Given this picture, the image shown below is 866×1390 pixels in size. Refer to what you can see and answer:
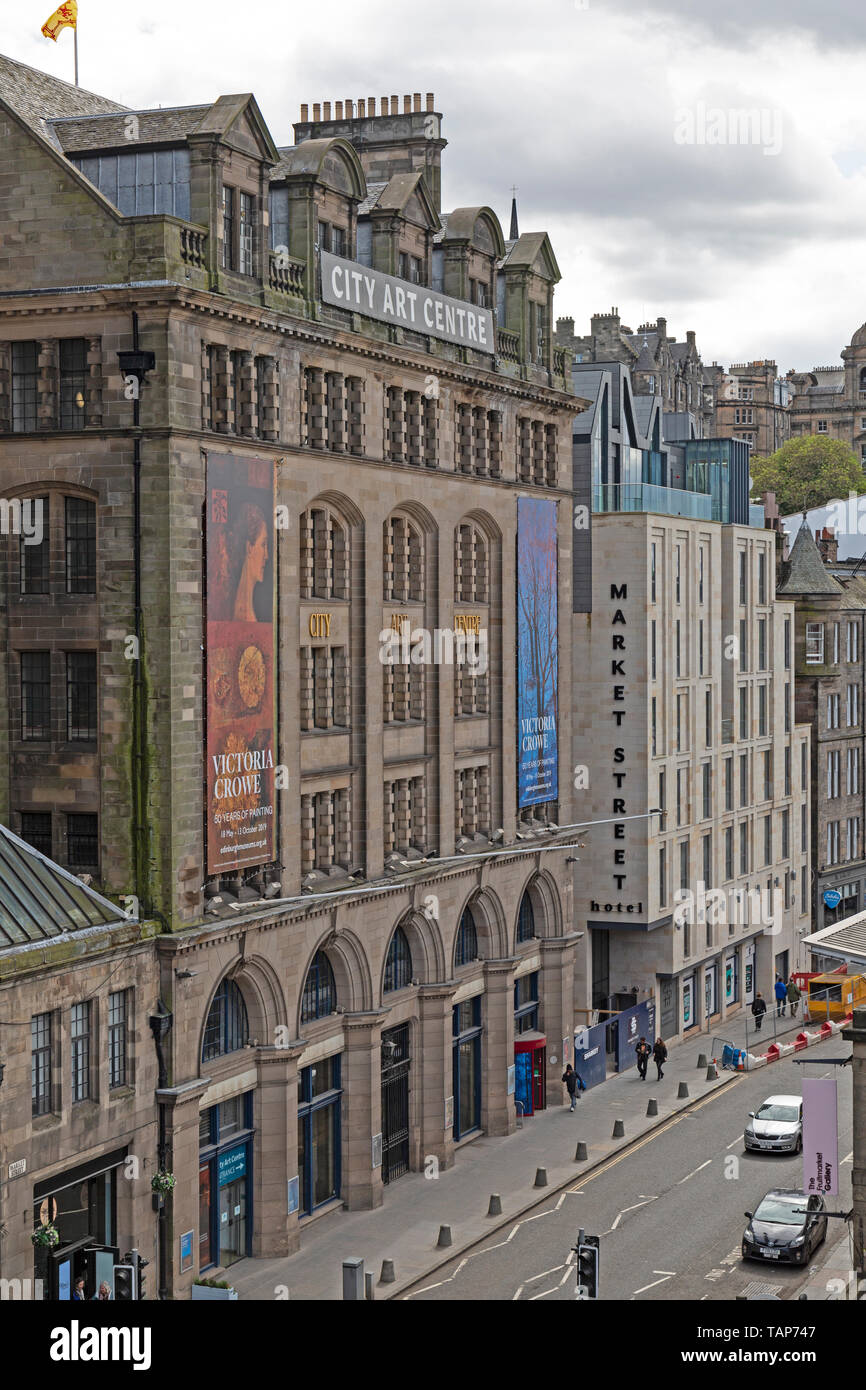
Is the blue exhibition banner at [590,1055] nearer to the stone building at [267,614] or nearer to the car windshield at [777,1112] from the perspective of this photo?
the stone building at [267,614]

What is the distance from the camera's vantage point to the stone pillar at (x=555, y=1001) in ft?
210

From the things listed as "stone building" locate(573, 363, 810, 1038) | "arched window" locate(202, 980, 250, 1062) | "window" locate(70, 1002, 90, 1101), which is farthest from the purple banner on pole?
"stone building" locate(573, 363, 810, 1038)

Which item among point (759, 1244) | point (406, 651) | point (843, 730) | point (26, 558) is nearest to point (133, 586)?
point (26, 558)

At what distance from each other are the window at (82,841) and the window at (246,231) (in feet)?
45.9

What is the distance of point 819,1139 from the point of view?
37094 millimetres

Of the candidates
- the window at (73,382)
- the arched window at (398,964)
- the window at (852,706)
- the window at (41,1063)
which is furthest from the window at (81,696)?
the window at (852,706)

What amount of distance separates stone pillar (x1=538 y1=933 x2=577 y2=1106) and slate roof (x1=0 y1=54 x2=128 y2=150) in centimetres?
3156

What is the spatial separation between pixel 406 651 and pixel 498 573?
24.3 feet

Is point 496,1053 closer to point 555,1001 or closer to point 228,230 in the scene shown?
point 555,1001

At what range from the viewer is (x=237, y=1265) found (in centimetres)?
4534

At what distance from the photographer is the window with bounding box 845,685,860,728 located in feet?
321

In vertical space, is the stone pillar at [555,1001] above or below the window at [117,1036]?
below

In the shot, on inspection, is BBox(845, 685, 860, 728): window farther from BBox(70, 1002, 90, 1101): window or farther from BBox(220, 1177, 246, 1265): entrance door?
BBox(70, 1002, 90, 1101): window

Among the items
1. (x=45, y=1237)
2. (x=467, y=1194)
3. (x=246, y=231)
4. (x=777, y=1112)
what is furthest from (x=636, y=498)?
(x=45, y=1237)
